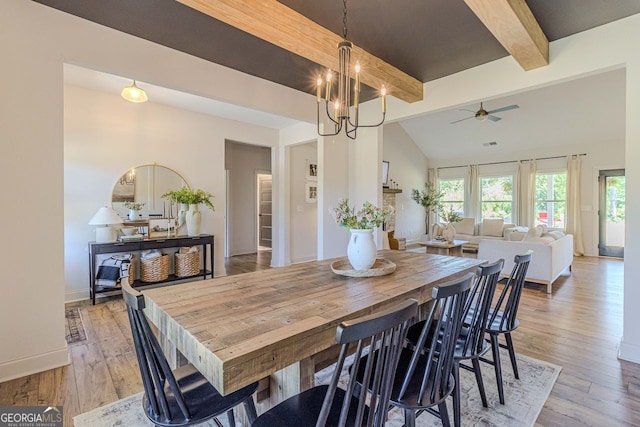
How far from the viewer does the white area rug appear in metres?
1.69

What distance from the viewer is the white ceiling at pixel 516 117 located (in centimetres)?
425

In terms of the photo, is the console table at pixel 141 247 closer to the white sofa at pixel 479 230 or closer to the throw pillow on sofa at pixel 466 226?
the white sofa at pixel 479 230

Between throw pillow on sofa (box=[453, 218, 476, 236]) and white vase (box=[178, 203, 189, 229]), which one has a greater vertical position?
white vase (box=[178, 203, 189, 229])

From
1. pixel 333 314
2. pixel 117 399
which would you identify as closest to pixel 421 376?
pixel 333 314

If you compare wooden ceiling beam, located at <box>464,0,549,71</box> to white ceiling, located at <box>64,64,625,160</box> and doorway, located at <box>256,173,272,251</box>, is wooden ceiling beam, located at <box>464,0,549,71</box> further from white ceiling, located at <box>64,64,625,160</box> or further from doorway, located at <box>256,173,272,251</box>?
doorway, located at <box>256,173,272,251</box>

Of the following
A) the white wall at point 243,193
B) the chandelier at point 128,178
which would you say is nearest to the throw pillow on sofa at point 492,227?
the white wall at point 243,193

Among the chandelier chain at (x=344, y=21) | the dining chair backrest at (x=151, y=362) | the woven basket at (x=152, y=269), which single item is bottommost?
the woven basket at (x=152, y=269)

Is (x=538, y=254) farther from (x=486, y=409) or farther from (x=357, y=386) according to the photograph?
(x=357, y=386)

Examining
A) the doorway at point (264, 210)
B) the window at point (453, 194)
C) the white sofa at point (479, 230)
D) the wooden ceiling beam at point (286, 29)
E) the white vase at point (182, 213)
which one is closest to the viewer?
the wooden ceiling beam at point (286, 29)

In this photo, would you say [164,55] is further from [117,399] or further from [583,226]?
[583,226]

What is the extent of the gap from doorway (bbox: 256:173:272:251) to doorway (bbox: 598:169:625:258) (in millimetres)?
7778

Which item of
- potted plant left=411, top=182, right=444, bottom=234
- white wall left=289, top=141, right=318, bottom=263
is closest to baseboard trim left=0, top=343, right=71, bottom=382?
white wall left=289, top=141, right=318, bottom=263

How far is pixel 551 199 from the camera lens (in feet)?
25.0

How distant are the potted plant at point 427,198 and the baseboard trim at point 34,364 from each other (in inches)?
341
